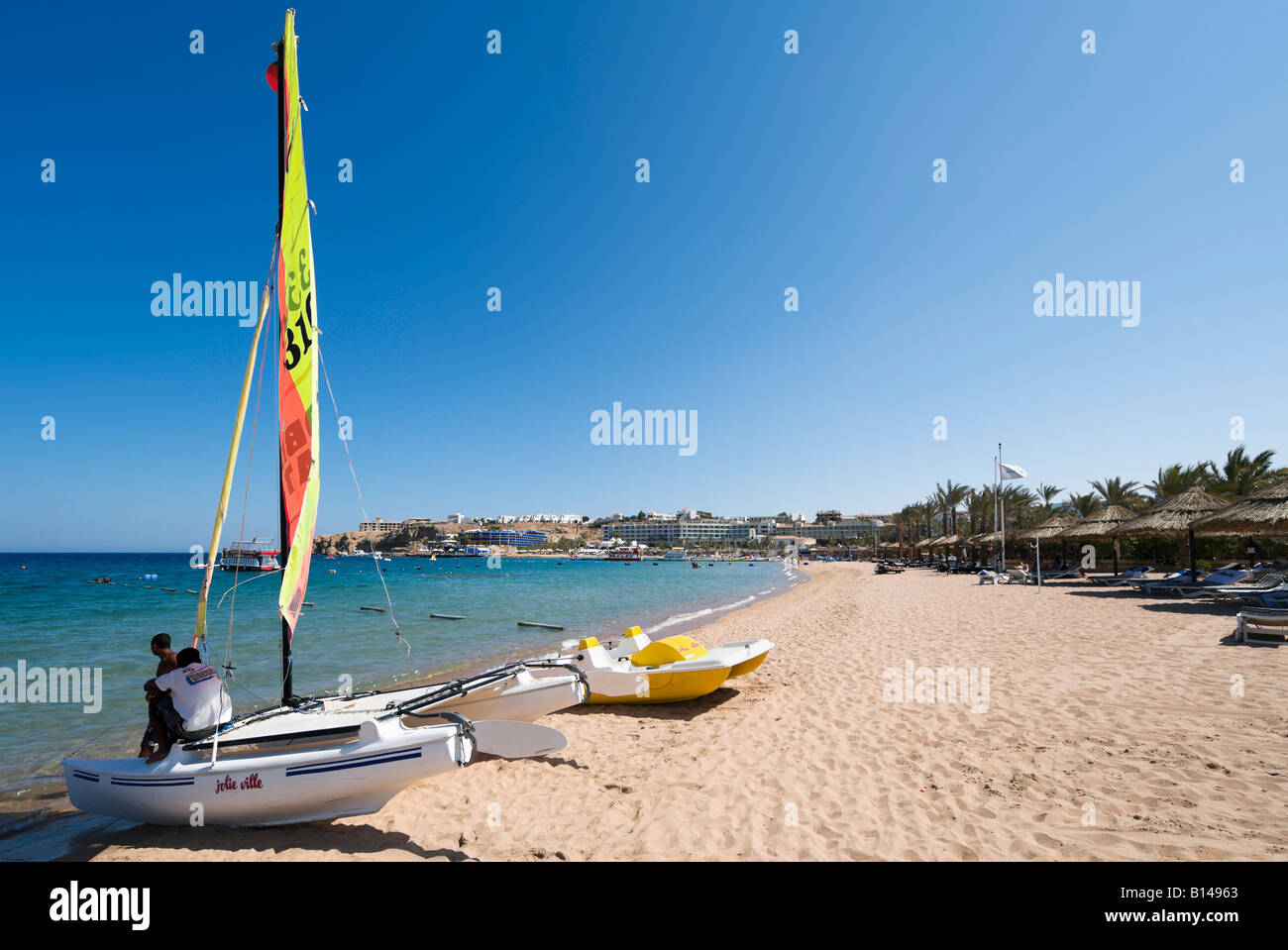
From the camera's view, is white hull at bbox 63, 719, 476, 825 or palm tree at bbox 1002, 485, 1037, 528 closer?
white hull at bbox 63, 719, 476, 825

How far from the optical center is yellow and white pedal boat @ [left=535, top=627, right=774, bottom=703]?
290 inches

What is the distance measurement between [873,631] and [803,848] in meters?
10.4

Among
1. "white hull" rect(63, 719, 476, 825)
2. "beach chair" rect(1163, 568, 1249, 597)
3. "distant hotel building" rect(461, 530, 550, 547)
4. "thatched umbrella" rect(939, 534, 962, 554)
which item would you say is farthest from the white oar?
"distant hotel building" rect(461, 530, 550, 547)

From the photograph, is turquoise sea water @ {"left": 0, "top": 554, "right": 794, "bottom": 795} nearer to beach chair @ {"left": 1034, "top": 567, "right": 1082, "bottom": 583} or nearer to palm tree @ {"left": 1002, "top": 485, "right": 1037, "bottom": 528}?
beach chair @ {"left": 1034, "top": 567, "right": 1082, "bottom": 583}

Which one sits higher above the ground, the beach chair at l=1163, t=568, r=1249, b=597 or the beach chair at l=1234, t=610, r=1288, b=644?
the beach chair at l=1234, t=610, r=1288, b=644

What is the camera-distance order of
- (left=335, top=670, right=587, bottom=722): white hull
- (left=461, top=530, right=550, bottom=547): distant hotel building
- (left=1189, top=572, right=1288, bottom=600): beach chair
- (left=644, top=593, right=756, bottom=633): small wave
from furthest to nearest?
(left=461, top=530, right=550, bottom=547): distant hotel building < (left=644, top=593, right=756, bottom=633): small wave < (left=1189, top=572, right=1288, bottom=600): beach chair < (left=335, top=670, right=587, bottom=722): white hull

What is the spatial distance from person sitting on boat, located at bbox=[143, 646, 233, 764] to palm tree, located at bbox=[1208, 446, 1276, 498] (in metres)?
36.7

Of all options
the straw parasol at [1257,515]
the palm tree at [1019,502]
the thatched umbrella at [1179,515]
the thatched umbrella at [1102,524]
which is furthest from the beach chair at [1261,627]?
the palm tree at [1019,502]

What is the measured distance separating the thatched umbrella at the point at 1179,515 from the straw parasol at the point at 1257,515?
44.8 inches

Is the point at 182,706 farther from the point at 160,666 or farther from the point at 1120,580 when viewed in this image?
the point at 1120,580

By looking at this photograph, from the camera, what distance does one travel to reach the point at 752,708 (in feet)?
23.5

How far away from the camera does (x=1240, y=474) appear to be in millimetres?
26719

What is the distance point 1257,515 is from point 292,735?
21199 mm

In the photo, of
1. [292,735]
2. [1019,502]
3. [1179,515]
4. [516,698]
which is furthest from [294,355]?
[1019,502]
